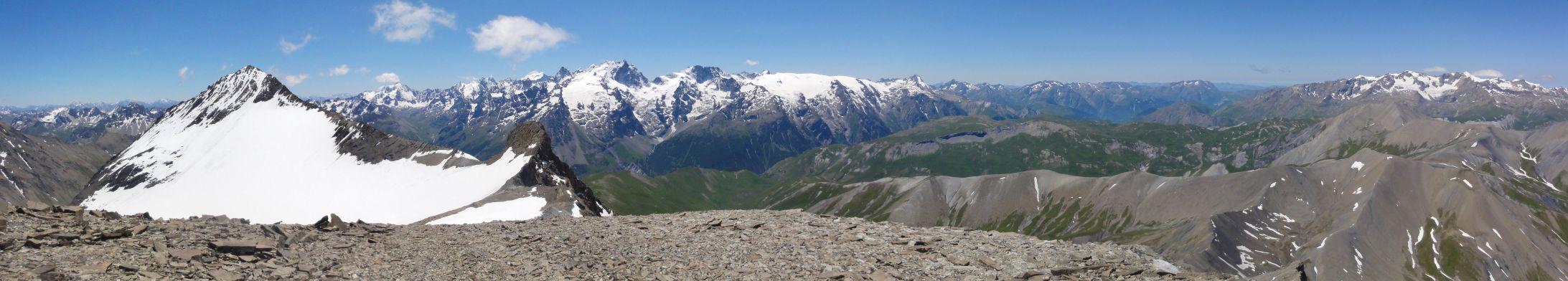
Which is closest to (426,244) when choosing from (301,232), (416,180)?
(301,232)

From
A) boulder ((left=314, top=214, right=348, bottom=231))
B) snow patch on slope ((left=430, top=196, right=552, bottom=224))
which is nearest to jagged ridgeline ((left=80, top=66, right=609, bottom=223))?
snow patch on slope ((left=430, top=196, right=552, bottom=224))

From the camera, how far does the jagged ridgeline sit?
87750mm

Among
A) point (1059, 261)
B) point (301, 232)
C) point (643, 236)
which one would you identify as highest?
point (301, 232)

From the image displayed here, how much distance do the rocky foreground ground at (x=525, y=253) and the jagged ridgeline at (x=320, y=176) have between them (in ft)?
105

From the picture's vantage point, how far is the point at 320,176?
127 m

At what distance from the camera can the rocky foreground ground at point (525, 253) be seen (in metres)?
25.0

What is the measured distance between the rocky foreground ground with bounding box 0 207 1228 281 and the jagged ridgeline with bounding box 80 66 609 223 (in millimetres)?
31944

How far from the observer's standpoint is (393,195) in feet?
338

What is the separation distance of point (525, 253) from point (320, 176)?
121 m

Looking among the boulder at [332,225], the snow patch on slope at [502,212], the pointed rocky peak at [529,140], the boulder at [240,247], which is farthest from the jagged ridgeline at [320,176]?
the boulder at [240,247]

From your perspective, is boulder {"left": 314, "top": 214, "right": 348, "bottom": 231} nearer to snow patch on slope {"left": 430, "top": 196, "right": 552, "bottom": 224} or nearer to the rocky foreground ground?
the rocky foreground ground

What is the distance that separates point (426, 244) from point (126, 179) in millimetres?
177090

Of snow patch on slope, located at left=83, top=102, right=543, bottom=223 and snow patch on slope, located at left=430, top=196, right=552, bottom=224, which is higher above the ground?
snow patch on slope, located at left=83, top=102, right=543, bottom=223

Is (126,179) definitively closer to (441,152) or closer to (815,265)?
(441,152)
